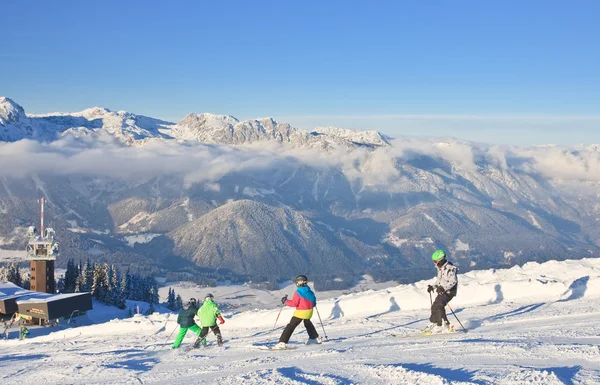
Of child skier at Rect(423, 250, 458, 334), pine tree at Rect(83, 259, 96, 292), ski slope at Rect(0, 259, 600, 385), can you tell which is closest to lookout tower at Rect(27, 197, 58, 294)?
pine tree at Rect(83, 259, 96, 292)

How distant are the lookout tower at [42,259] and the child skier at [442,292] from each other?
242 feet

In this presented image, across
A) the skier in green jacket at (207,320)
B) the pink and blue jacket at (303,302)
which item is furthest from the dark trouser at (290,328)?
the skier in green jacket at (207,320)

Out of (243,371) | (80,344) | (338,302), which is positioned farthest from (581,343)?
(80,344)

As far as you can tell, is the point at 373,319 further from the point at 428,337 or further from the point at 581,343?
the point at 581,343

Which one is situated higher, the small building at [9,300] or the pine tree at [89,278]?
the small building at [9,300]

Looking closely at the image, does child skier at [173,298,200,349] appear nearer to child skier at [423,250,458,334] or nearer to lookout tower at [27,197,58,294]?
child skier at [423,250,458,334]

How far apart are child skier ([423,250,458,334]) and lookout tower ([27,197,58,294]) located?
242 feet

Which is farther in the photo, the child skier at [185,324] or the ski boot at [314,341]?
the child skier at [185,324]

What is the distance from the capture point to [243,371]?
11.5 metres

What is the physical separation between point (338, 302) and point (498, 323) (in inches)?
274

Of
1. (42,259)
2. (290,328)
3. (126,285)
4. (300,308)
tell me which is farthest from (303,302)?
(126,285)

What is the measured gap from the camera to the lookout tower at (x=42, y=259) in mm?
79750

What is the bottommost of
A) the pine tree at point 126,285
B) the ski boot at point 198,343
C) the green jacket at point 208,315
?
the pine tree at point 126,285

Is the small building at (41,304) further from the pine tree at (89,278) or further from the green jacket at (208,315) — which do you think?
the green jacket at (208,315)
